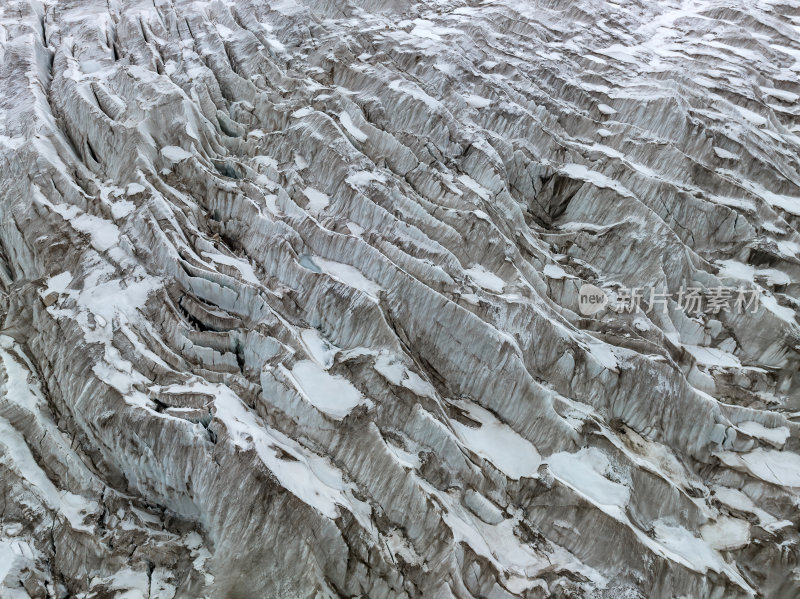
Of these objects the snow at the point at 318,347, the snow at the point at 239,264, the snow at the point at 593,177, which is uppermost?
the snow at the point at 593,177

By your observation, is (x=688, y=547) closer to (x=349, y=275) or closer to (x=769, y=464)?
(x=769, y=464)

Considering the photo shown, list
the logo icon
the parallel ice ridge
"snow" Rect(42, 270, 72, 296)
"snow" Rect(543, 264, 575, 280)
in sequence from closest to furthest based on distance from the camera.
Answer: the parallel ice ridge → "snow" Rect(42, 270, 72, 296) → the logo icon → "snow" Rect(543, 264, 575, 280)

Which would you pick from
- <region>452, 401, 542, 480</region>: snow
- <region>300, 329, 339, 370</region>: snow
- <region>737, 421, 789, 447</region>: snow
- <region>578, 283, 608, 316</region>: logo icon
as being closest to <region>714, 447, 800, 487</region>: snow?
<region>737, 421, 789, 447</region>: snow

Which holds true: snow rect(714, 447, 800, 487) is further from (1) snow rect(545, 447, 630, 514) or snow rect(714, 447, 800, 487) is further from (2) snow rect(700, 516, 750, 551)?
(1) snow rect(545, 447, 630, 514)

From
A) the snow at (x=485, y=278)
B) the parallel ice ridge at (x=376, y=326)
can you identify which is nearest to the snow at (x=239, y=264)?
the parallel ice ridge at (x=376, y=326)

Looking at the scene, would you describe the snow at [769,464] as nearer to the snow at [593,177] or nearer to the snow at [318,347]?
the snow at [593,177]

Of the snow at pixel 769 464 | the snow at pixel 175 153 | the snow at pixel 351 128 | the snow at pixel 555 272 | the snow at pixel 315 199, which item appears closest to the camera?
the snow at pixel 769 464
